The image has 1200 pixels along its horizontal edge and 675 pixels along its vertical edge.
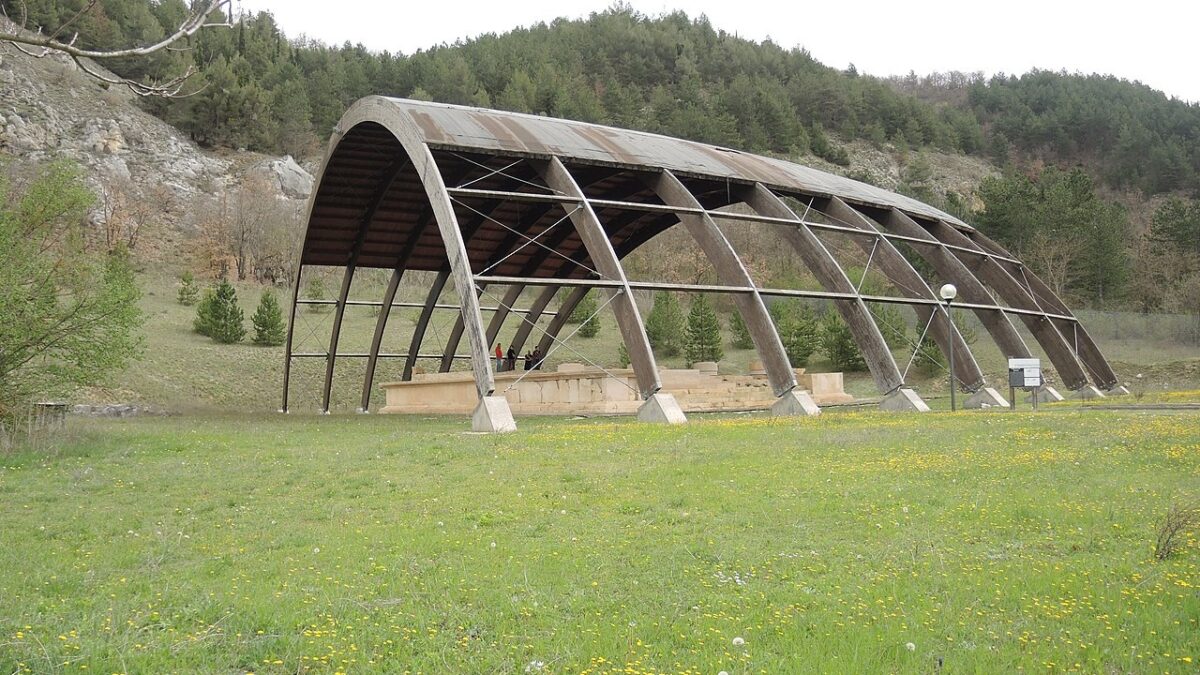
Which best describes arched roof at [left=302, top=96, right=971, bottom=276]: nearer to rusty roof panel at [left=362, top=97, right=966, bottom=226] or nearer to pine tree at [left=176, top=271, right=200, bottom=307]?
rusty roof panel at [left=362, top=97, right=966, bottom=226]

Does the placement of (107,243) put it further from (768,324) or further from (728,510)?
(728,510)

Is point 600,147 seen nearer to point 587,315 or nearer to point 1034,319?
point 1034,319

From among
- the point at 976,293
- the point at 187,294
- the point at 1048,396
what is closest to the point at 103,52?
the point at 976,293

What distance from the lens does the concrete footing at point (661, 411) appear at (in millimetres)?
16547

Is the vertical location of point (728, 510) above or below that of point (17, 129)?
below

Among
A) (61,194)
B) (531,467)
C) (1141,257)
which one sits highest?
(1141,257)

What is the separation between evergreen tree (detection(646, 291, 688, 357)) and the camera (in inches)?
1918

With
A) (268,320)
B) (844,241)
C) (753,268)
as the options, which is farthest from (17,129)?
(844,241)

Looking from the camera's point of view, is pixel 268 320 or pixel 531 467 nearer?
pixel 531 467

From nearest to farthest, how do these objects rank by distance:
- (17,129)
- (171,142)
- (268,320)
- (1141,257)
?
1. (268,320)
2. (1141,257)
3. (17,129)
4. (171,142)

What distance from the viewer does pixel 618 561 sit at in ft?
21.5

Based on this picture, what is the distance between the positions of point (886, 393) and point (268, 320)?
37071 mm

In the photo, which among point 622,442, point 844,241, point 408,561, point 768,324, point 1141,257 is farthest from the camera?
point 844,241

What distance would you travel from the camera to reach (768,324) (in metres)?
19.0
